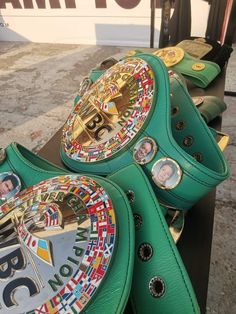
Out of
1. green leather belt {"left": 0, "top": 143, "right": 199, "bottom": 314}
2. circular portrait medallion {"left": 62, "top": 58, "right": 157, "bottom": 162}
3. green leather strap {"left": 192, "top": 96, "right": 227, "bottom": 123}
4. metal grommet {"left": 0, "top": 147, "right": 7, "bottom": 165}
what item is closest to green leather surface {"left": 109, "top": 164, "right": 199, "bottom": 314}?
green leather belt {"left": 0, "top": 143, "right": 199, "bottom": 314}

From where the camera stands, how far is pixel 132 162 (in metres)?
0.49

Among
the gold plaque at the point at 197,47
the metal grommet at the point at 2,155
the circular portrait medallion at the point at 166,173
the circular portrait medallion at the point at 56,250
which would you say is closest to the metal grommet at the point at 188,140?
the circular portrait medallion at the point at 166,173

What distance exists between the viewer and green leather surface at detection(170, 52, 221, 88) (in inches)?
33.0

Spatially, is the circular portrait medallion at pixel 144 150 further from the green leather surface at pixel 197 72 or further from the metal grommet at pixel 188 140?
the green leather surface at pixel 197 72

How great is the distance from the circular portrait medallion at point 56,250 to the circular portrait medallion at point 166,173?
106 mm

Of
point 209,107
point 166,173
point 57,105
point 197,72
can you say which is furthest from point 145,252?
point 57,105

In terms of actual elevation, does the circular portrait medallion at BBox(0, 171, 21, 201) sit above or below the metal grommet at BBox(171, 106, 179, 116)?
below

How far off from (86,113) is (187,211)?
28 cm

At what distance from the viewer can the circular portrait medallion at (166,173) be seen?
0.45 metres

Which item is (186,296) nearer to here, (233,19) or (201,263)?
(201,263)

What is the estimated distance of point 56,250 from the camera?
34 centimetres

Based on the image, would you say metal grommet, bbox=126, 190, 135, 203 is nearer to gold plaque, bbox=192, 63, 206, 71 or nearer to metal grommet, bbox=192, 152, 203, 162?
metal grommet, bbox=192, 152, 203, 162

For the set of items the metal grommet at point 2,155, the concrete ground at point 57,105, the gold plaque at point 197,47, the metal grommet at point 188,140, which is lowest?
the concrete ground at point 57,105

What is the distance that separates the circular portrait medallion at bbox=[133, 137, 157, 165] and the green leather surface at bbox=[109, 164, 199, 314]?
7cm
